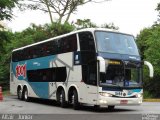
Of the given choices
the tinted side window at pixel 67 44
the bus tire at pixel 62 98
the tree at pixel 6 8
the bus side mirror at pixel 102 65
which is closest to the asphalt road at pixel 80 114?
the bus tire at pixel 62 98

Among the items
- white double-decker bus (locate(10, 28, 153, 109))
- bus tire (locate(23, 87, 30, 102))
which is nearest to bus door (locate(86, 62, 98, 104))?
white double-decker bus (locate(10, 28, 153, 109))

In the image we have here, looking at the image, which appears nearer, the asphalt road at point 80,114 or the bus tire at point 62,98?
the asphalt road at point 80,114

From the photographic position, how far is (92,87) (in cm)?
2048

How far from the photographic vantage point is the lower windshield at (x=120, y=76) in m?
20.0

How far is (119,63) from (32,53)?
1001 cm

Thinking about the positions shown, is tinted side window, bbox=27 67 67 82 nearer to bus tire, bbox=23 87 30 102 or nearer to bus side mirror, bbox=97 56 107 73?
bus tire, bbox=23 87 30 102

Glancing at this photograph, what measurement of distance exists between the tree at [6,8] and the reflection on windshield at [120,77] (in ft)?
16.2

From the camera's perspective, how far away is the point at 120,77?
2027 cm

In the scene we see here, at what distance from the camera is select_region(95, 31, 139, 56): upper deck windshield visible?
67.2ft

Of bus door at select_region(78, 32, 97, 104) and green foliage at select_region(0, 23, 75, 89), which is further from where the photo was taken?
green foliage at select_region(0, 23, 75, 89)

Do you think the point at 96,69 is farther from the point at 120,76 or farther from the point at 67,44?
the point at 67,44

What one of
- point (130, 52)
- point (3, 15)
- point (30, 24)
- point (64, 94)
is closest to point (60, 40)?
point (64, 94)

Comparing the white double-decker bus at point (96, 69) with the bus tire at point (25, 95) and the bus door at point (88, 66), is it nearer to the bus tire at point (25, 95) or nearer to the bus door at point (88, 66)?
the bus door at point (88, 66)

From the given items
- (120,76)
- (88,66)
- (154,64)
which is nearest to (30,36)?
(154,64)
